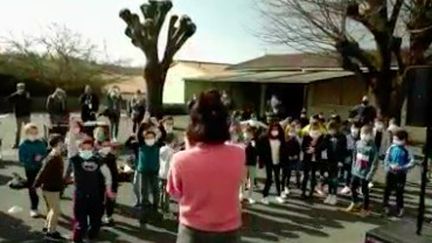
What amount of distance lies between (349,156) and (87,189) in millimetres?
5478

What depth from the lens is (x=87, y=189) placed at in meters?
6.83

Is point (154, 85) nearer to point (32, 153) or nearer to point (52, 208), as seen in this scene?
point (32, 153)

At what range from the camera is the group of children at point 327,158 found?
920 centimetres

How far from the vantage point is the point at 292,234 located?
316 inches

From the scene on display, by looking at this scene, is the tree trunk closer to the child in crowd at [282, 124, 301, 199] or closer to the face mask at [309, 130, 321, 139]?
the child in crowd at [282, 124, 301, 199]

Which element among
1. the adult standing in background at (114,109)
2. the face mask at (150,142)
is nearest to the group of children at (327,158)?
the face mask at (150,142)

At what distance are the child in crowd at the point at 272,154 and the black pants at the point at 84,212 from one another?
12.3 feet

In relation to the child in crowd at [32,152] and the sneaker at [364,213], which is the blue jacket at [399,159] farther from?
the child in crowd at [32,152]

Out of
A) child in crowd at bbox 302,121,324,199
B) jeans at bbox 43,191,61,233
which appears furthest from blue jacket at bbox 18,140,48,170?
child in crowd at bbox 302,121,324,199

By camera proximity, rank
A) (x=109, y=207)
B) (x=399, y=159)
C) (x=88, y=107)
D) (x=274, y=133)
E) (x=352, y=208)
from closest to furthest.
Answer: (x=109, y=207) < (x=399, y=159) < (x=352, y=208) < (x=274, y=133) < (x=88, y=107)

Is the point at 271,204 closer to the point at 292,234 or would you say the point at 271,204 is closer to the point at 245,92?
the point at 292,234

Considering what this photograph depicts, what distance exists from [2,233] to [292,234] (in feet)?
13.5

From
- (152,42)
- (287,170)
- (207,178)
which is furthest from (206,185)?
(152,42)

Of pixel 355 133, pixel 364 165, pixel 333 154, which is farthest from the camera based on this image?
pixel 355 133
